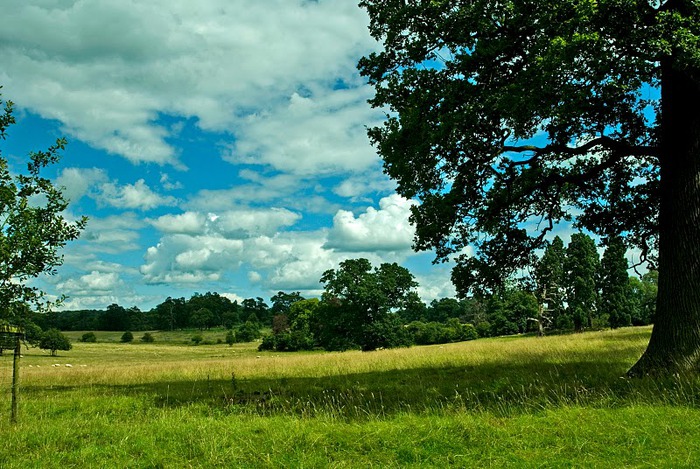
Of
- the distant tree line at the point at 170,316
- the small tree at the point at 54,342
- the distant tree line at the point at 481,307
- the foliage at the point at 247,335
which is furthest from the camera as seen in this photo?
the distant tree line at the point at 170,316

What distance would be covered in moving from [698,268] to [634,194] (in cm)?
436

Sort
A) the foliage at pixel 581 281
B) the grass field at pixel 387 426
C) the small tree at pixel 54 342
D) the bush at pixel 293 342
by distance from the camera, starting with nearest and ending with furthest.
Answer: the grass field at pixel 387 426
the small tree at pixel 54 342
the foliage at pixel 581 281
the bush at pixel 293 342

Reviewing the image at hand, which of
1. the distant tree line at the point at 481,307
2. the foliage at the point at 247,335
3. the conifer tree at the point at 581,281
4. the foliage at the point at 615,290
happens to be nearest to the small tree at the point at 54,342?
the distant tree line at the point at 481,307

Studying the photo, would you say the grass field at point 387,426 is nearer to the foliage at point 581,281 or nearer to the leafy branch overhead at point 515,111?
the leafy branch overhead at point 515,111

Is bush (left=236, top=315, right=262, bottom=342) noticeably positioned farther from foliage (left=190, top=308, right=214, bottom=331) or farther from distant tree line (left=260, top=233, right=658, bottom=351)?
foliage (left=190, top=308, right=214, bottom=331)

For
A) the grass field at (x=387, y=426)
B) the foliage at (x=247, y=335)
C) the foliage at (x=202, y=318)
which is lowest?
the foliage at (x=247, y=335)

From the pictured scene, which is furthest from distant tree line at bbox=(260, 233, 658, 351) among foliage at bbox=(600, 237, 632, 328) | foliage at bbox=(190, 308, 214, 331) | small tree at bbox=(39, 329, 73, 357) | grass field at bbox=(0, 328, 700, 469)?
foliage at bbox=(190, 308, 214, 331)

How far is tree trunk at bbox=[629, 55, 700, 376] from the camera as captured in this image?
10016 millimetres

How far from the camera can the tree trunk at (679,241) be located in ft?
32.9

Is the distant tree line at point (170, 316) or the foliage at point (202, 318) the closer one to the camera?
the distant tree line at point (170, 316)

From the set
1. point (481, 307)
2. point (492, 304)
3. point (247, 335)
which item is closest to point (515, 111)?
point (492, 304)

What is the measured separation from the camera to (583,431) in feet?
22.9

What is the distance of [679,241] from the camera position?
10.5m

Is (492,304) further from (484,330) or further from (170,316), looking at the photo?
(170,316)
